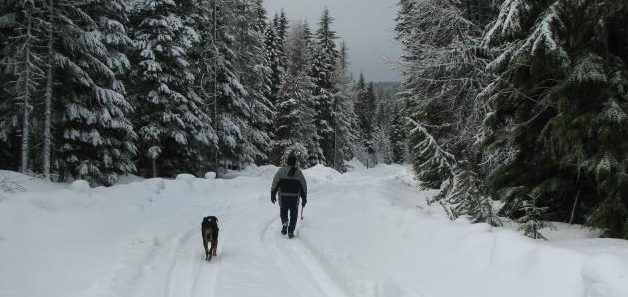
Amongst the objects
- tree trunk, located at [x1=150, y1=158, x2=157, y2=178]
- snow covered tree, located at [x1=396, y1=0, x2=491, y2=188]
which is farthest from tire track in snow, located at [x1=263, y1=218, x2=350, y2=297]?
tree trunk, located at [x1=150, y1=158, x2=157, y2=178]

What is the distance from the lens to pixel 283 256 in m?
9.38

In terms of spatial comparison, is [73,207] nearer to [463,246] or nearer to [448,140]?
[463,246]

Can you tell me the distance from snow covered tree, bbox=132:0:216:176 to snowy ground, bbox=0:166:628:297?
9.36m

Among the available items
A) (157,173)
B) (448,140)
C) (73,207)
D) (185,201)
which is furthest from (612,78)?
(157,173)

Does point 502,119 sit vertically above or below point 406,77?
below

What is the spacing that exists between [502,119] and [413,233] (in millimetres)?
3549

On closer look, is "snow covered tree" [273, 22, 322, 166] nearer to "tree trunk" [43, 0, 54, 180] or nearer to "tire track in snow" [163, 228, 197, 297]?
Answer: "tree trunk" [43, 0, 54, 180]

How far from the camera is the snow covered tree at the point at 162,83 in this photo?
22.5 metres

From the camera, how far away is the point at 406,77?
17281 mm

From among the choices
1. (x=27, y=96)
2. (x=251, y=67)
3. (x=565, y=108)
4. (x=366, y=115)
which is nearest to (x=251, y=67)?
(x=251, y=67)

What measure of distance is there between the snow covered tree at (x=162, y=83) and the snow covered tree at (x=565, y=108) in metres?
16.0

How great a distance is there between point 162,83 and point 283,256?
15.6 metres

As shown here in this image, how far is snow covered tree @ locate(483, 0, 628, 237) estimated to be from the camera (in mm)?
7828

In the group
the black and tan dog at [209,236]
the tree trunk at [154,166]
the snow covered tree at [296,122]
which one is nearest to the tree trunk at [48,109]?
the tree trunk at [154,166]
